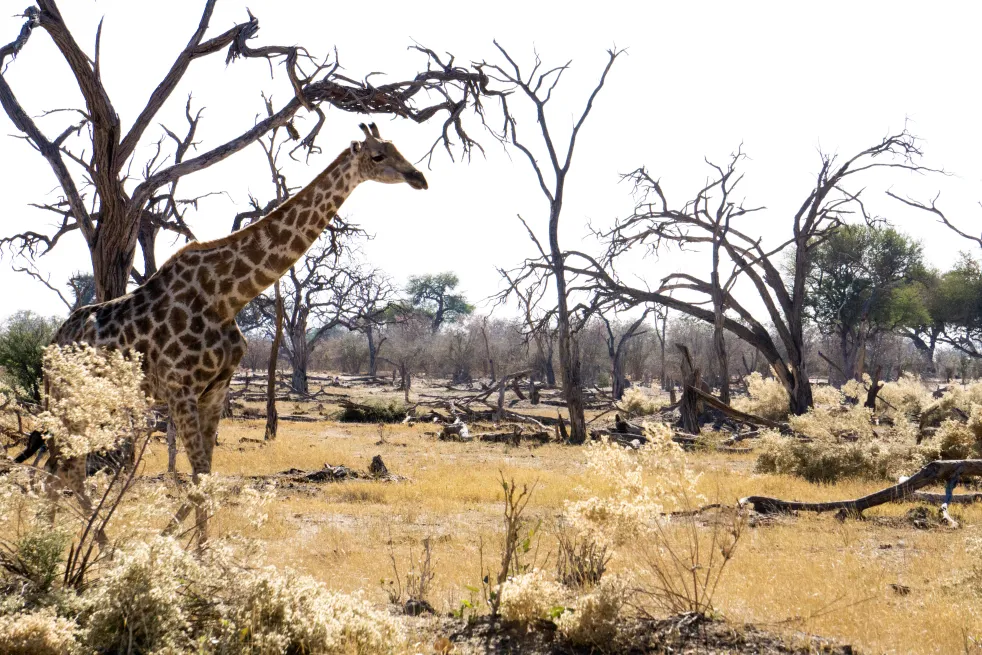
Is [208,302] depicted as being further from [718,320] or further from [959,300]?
[959,300]

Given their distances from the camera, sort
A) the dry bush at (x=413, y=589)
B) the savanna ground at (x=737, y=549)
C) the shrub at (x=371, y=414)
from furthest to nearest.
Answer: the shrub at (x=371, y=414) → the dry bush at (x=413, y=589) → the savanna ground at (x=737, y=549)

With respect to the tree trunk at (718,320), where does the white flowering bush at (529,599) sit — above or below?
below

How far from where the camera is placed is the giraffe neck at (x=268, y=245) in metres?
6.10

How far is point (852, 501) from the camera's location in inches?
331

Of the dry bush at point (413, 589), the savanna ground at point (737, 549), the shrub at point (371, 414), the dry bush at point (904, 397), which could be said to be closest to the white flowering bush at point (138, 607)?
the savanna ground at point (737, 549)

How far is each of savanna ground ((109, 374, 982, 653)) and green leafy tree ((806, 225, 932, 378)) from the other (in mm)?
28333

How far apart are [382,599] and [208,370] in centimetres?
217

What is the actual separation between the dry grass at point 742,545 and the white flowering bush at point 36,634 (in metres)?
2.30

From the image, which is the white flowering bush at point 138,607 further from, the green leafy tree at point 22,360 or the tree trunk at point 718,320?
the tree trunk at point 718,320

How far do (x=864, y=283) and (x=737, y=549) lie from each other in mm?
36619

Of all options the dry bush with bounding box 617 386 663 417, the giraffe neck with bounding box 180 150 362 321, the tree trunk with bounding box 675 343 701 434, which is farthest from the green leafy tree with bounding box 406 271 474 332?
the giraffe neck with bounding box 180 150 362 321

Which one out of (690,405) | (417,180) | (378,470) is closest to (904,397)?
(690,405)

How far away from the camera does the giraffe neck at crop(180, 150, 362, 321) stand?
6.10 m

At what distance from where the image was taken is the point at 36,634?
313 cm
